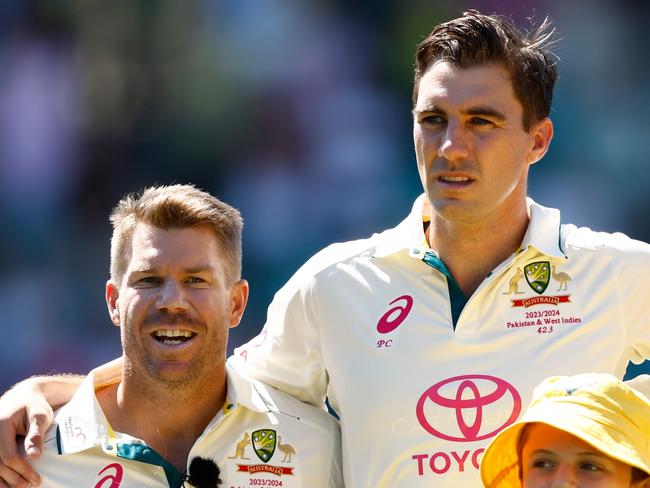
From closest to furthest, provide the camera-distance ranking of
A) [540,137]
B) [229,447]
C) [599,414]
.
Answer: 1. [599,414]
2. [229,447]
3. [540,137]

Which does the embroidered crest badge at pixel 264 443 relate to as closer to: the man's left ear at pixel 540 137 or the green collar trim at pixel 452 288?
the green collar trim at pixel 452 288

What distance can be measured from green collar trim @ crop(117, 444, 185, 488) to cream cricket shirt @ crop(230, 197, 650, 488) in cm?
43

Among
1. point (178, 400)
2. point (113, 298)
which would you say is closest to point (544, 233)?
point (178, 400)

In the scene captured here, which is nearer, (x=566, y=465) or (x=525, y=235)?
(x=566, y=465)

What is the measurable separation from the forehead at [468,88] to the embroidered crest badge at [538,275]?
433mm

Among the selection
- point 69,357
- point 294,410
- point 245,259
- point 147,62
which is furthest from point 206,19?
point 294,410

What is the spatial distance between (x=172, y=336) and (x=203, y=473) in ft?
1.21

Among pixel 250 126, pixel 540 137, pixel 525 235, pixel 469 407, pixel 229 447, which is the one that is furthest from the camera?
pixel 250 126

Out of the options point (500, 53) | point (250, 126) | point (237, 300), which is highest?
point (250, 126)

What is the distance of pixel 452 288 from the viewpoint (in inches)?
122

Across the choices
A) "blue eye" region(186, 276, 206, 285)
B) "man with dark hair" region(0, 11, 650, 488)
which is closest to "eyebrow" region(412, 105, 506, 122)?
"man with dark hair" region(0, 11, 650, 488)

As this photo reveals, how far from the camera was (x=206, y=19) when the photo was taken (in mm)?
7082

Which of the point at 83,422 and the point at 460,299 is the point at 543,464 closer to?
the point at 460,299

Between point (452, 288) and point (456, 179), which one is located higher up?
point (456, 179)
